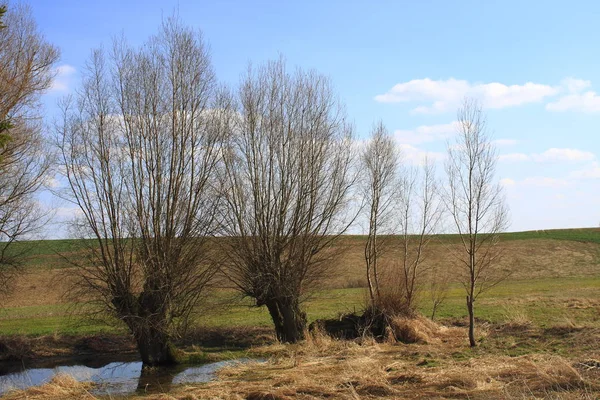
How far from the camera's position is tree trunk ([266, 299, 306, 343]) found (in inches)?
→ 790

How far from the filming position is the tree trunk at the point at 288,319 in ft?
65.9

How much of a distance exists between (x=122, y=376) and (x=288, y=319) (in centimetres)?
633

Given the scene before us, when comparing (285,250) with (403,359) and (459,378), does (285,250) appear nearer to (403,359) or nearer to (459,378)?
(403,359)

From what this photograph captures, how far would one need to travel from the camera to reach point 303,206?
2028 cm

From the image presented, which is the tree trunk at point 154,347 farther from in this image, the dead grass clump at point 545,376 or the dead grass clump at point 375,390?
the dead grass clump at point 545,376

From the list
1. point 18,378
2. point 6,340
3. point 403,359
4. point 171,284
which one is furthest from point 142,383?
point 6,340

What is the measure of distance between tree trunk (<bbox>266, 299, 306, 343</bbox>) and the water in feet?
11.2

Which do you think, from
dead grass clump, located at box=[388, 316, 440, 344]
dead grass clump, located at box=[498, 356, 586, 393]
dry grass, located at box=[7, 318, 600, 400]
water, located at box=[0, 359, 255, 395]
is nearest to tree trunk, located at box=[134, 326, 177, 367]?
water, located at box=[0, 359, 255, 395]

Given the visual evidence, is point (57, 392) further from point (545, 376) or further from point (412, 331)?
point (412, 331)

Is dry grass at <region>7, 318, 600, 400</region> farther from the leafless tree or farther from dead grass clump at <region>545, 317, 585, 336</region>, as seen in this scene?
the leafless tree

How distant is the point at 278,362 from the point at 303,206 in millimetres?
6685

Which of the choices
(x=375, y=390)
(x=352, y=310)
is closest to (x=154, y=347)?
(x=375, y=390)

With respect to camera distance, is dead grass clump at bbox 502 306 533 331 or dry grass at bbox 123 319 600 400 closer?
dry grass at bbox 123 319 600 400

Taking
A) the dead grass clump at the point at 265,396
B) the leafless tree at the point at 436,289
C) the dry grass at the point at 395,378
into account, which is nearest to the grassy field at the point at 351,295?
the leafless tree at the point at 436,289
